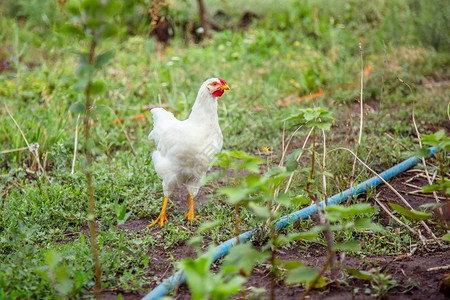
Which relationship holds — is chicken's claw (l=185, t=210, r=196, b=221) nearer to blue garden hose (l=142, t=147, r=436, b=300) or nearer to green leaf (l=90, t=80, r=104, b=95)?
blue garden hose (l=142, t=147, r=436, b=300)

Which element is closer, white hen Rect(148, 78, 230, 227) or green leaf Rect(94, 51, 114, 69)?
green leaf Rect(94, 51, 114, 69)

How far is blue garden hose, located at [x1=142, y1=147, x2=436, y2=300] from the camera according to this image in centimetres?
233

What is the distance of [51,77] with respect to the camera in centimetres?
562

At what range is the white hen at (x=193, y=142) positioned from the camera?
3060 millimetres

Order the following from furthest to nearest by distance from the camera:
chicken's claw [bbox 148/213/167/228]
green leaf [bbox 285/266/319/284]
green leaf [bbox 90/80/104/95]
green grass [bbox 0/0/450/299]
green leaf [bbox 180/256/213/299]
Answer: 1. chicken's claw [bbox 148/213/167/228]
2. green grass [bbox 0/0/450/299]
3. green leaf [bbox 285/266/319/284]
4. green leaf [bbox 90/80/104/95]
5. green leaf [bbox 180/256/213/299]

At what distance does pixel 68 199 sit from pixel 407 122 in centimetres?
319

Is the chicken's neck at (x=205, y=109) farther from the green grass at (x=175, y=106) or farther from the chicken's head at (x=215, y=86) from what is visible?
the green grass at (x=175, y=106)

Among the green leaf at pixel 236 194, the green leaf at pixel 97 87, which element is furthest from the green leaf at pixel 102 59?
the green leaf at pixel 236 194

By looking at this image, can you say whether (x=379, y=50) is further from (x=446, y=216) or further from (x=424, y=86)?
(x=446, y=216)

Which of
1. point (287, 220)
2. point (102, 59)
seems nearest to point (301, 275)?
point (287, 220)

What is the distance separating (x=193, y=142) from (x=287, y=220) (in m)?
0.74

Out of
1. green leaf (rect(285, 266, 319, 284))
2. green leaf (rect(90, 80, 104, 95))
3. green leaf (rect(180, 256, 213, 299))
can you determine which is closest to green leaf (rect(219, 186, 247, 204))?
green leaf (rect(180, 256, 213, 299))

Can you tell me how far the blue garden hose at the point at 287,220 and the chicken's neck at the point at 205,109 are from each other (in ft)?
2.45

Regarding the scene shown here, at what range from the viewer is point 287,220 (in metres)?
3.02
